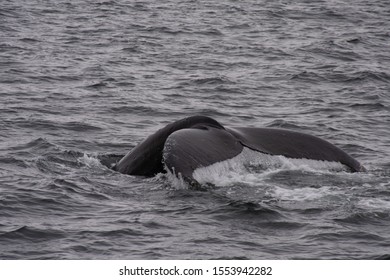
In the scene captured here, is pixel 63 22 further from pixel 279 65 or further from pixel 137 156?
pixel 137 156

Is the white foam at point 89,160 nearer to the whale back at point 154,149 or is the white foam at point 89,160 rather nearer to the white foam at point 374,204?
the whale back at point 154,149

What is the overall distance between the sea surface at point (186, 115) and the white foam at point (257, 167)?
0.06ft

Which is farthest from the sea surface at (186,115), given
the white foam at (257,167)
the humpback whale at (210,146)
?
the humpback whale at (210,146)

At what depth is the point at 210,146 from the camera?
934 cm

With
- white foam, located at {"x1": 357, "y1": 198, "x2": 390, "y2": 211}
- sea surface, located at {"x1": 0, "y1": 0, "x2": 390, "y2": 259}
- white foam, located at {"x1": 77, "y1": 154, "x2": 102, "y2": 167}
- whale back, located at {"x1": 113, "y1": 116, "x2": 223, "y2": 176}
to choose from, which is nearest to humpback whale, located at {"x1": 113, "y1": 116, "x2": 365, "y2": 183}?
whale back, located at {"x1": 113, "y1": 116, "x2": 223, "y2": 176}

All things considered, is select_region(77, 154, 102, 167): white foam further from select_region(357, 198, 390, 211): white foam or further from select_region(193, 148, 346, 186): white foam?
select_region(357, 198, 390, 211): white foam

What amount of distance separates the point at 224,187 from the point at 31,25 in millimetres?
18454

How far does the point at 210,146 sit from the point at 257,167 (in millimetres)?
1136

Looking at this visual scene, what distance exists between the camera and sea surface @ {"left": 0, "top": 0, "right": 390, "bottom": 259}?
861 centimetres

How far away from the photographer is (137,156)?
10188 mm

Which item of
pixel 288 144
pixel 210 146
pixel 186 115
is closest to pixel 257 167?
pixel 288 144

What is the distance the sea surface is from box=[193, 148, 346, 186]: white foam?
0.02 meters

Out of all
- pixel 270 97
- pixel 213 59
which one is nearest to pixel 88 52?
pixel 213 59

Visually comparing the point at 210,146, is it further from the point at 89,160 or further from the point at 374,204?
the point at 89,160
